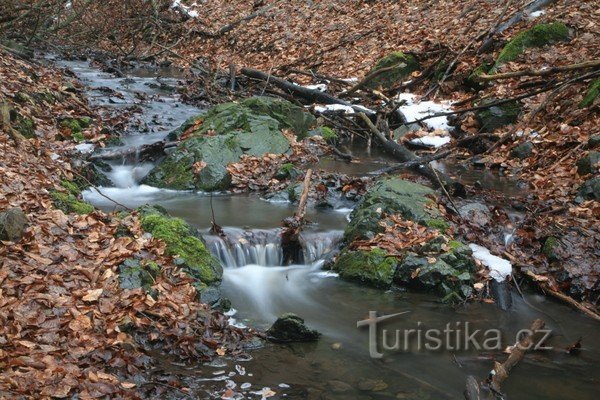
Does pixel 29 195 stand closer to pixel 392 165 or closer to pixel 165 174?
pixel 165 174

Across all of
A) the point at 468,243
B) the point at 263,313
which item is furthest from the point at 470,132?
the point at 263,313

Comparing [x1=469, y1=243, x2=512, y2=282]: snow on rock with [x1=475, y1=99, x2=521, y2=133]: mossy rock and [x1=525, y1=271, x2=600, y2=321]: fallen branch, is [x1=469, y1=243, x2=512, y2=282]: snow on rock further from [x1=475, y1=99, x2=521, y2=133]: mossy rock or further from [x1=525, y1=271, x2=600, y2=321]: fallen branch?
[x1=475, y1=99, x2=521, y2=133]: mossy rock

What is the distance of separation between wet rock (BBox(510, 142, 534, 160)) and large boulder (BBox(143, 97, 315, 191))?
4.14 m

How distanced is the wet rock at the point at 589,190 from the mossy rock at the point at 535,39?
15.6ft

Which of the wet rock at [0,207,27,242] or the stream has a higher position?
the wet rock at [0,207,27,242]

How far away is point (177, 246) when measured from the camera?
645 centimetres

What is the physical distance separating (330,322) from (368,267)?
1.06 metres

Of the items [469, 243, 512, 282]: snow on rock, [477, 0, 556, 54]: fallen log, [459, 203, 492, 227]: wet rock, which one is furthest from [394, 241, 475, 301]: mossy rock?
[477, 0, 556, 54]: fallen log

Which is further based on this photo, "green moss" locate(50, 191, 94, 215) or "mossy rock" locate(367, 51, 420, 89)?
"mossy rock" locate(367, 51, 420, 89)

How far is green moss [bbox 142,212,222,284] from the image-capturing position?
6.32 m

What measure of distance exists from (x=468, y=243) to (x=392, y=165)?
137 inches

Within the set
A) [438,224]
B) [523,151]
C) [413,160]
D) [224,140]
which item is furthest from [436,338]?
[224,140]

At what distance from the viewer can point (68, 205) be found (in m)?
Answer: 6.90

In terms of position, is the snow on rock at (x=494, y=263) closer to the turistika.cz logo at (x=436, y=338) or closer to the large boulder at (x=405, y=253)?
the large boulder at (x=405, y=253)
